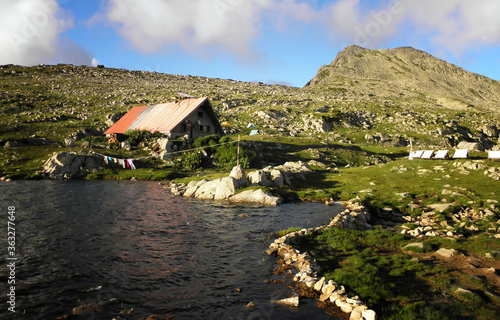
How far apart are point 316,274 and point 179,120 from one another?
5094cm

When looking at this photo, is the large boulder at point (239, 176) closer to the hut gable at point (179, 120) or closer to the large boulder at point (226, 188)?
the large boulder at point (226, 188)

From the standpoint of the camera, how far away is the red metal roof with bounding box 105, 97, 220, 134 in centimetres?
5941

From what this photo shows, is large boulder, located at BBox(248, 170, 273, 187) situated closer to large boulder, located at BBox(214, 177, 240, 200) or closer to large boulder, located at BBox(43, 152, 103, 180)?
large boulder, located at BBox(214, 177, 240, 200)

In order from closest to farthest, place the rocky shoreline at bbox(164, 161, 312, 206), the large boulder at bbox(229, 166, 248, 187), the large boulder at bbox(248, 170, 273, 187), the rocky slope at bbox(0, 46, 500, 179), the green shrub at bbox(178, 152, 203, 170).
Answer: the rocky shoreline at bbox(164, 161, 312, 206) < the large boulder at bbox(229, 166, 248, 187) < the large boulder at bbox(248, 170, 273, 187) < the green shrub at bbox(178, 152, 203, 170) < the rocky slope at bbox(0, 46, 500, 179)

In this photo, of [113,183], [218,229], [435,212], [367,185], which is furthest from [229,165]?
[435,212]

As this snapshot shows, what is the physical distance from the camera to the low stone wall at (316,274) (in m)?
9.89

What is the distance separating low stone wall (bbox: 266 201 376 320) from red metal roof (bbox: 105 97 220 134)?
4464 centimetres

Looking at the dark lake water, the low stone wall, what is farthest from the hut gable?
the low stone wall

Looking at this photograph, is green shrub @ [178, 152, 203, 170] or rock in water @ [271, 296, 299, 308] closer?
rock in water @ [271, 296, 299, 308]

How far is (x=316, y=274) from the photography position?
503 inches

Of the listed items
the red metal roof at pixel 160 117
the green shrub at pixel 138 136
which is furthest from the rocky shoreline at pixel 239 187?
the red metal roof at pixel 160 117

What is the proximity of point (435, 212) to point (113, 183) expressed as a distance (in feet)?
131

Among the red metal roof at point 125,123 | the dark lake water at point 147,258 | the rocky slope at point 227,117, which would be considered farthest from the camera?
the rocky slope at point 227,117

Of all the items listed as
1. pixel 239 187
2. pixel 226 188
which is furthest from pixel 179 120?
pixel 239 187
